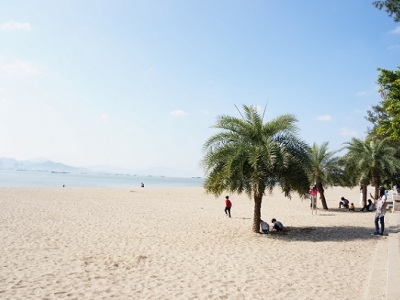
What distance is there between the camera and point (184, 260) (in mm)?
9109

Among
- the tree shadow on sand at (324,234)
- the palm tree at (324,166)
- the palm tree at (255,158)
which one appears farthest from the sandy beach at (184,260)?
the palm tree at (324,166)

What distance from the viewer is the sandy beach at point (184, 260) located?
6668mm

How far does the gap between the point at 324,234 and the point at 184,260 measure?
6.70 meters

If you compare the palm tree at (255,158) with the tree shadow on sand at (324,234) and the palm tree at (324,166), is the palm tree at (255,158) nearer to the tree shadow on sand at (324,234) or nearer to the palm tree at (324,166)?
the tree shadow on sand at (324,234)

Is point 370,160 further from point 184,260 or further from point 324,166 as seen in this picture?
point 184,260

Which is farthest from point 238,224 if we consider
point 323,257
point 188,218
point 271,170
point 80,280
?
point 80,280

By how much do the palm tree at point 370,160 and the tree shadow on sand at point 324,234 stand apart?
26.0 ft

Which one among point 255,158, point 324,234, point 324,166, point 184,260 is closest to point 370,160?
point 324,166

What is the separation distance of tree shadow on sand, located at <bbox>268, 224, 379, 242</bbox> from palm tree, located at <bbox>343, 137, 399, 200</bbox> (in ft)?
26.0

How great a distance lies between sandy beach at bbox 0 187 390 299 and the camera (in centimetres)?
667

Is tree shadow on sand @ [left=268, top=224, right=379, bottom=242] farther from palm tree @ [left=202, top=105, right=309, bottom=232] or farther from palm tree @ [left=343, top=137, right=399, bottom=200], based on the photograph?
palm tree @ [left=343, top=137, right=399, bottom=200]

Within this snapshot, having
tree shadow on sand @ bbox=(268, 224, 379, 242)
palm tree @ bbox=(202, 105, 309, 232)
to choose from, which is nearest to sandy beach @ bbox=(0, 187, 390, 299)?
tree shadow on sand @ bbox=(268, 224, 379, 242)

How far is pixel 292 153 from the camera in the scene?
43.0 feet

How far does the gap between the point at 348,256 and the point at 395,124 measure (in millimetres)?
6101
